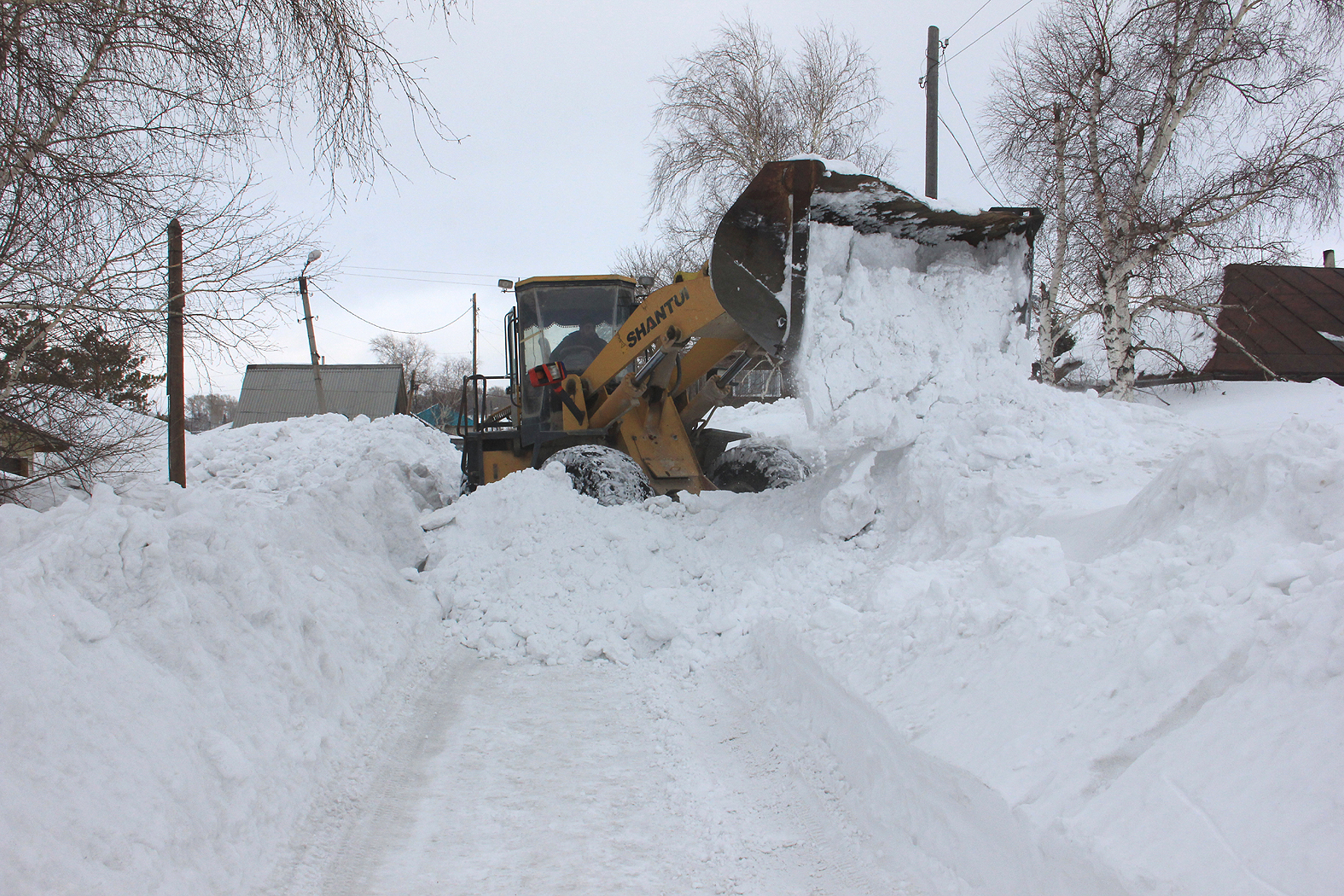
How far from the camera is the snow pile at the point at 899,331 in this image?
204 inches

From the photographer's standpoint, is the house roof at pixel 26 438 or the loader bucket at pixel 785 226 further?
the loader bucket at pixel 785 226

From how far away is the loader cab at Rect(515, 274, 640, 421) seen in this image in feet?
26.6

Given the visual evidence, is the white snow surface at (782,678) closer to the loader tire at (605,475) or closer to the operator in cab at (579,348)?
the loader tire at (605,475)

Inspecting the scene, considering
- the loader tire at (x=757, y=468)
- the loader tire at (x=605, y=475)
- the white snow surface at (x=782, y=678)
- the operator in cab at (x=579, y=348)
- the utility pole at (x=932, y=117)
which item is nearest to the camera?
the white snow surface at (x=782, y=678)

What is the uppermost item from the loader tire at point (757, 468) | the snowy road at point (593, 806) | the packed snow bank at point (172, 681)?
the loader tire at point (757, 468)

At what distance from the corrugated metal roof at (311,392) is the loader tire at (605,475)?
2344 cm

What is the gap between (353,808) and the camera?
2.89m

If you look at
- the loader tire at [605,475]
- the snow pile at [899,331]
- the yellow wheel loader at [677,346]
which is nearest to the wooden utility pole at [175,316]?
the yellow wheel loader at [677,346]

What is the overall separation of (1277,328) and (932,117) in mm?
6989

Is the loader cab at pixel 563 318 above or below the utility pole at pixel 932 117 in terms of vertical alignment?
below

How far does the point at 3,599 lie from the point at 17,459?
369 centimetres

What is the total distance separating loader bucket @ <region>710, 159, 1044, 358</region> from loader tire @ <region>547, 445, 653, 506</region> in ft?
5.83

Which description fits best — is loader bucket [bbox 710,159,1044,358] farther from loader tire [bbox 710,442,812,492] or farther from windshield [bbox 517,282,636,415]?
windshield [bbox 517,282,636,415]

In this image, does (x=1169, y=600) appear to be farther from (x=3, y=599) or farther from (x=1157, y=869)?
(x=3, y=599)
